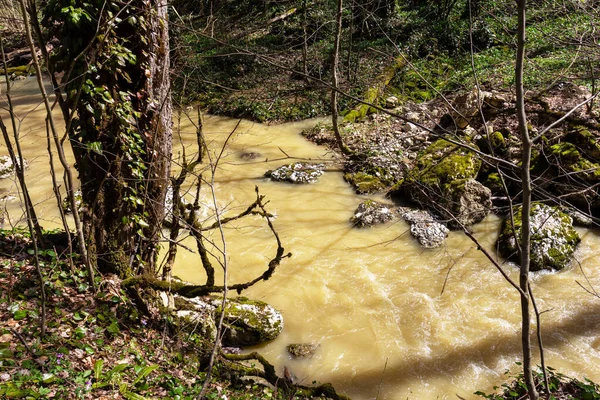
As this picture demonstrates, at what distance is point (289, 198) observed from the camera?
9492mm

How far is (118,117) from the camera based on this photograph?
4.41m

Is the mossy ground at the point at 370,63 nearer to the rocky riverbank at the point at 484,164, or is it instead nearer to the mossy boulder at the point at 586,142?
the rocky riverbank at the point at 484,164

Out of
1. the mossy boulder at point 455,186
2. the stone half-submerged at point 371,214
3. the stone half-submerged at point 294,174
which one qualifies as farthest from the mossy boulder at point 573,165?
the stone half-submerged at point 294,174

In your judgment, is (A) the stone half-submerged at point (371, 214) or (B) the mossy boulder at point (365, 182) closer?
(A) the stone half-submerged at point (371, 214)

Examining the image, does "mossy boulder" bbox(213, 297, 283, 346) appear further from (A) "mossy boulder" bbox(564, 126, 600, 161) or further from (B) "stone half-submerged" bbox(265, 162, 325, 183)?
(A) "mossy boulder" bbox(564, 126, 600, 161)

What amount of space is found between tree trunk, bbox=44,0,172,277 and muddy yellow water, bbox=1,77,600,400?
0.70 meters

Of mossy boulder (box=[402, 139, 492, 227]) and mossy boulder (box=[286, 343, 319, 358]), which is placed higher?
mossy boulder (box=[402, 139, 492, 227])

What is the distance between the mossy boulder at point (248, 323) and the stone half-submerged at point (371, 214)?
3.29 meters

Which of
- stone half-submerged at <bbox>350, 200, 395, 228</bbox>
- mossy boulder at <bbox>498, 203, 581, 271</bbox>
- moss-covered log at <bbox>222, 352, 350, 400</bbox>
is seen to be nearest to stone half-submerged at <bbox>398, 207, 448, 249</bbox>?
stone half-submerged at <bbox>350, 200, 395, 228</bbox>

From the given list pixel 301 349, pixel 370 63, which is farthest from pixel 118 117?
pixel 370 63

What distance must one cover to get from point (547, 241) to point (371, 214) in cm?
309

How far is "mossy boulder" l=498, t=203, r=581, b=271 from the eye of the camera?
23.5 ft

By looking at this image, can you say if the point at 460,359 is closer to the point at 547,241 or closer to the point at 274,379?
the point at 274,379

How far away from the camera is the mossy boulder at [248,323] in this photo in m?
5.46
